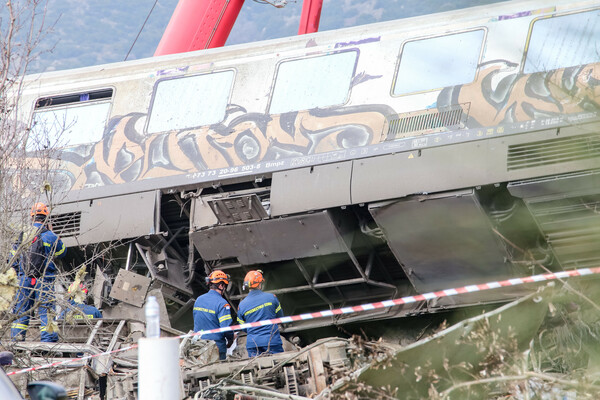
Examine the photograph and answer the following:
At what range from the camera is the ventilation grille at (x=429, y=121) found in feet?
33.9

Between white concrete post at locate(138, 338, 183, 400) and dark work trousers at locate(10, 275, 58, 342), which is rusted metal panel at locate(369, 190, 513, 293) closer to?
dark work trousers at locate(10, 275, 58, 342)

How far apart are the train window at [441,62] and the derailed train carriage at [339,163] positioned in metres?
0.02

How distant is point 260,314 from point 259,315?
0.02 meters

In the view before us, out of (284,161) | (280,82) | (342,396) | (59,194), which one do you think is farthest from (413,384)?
(59,194)

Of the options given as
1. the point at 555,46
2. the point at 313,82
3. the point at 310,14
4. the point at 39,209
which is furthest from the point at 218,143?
the point at 310,14

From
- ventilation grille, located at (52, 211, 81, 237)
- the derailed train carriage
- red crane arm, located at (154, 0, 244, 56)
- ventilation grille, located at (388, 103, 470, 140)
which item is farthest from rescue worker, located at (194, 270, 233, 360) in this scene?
red crane arm, located at (154, 0, 244, 56)

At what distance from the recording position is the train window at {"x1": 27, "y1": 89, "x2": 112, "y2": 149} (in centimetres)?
1250

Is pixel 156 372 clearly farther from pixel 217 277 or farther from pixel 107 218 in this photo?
pixel 107 218

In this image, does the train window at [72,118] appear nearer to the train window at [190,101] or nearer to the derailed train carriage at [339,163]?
the derailed train carriage at [339,163]

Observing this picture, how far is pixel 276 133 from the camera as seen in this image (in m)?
11.3

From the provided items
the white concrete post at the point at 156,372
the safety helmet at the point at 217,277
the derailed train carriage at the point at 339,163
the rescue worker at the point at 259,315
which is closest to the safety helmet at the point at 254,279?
the rescue worker at the point at 259,315

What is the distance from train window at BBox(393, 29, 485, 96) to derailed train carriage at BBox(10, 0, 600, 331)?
0.08 feet

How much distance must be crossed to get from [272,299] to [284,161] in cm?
175

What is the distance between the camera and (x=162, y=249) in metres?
12.0
